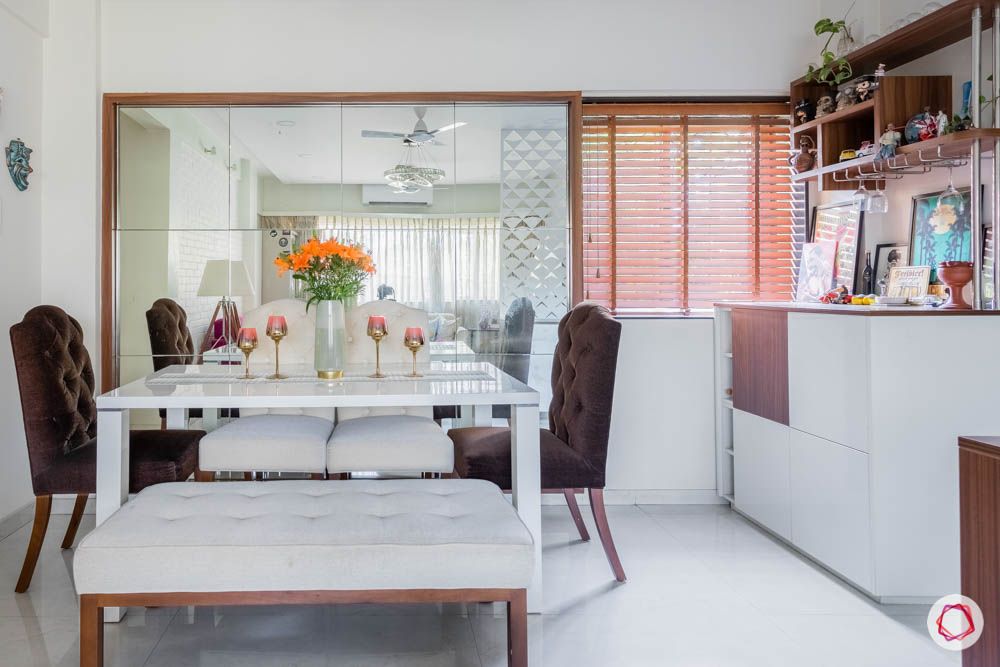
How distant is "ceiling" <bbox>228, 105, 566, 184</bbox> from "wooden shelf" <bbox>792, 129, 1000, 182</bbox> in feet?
4.98

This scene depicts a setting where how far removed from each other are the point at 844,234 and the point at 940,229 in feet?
2.17

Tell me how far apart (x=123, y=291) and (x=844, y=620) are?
3637 mm

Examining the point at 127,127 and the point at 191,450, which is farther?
the point at 127,127

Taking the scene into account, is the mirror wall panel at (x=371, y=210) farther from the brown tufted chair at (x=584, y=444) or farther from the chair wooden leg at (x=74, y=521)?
the brown tufted chair at (x=584, y=444)

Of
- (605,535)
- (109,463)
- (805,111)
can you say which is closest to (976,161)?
(805,111)

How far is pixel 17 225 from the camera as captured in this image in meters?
3.75

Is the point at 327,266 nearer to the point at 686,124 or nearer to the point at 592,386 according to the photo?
the point at 592,386

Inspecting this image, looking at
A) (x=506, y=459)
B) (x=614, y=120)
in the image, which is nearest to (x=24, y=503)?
(x=506, y=459)

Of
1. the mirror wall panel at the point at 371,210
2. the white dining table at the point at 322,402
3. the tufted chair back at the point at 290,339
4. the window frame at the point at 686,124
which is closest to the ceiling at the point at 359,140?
the mirror wall panel at the point at 371,210

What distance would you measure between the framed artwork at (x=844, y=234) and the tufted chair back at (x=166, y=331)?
3.32 m

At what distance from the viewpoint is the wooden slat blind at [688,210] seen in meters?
4.33

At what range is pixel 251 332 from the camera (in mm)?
2949

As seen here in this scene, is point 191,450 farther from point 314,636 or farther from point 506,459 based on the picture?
point 506,459

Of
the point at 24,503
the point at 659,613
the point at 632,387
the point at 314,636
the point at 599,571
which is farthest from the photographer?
the point at 632,387
